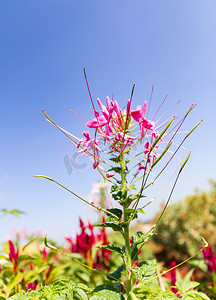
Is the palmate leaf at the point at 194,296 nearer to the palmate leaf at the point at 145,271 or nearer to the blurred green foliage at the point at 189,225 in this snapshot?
the palmate leaf at the point at 145,271

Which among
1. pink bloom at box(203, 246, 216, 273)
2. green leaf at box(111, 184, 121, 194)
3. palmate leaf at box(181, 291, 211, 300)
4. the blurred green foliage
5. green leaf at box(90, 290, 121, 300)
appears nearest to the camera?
green leaf at box(90, 290, 121, 300)

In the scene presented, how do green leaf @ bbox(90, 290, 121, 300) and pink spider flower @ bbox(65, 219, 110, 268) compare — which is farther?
pink spider flower @ bbox(65, 219, 110, 268)

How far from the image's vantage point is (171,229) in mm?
7773

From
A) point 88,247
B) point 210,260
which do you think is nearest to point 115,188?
point 88,247

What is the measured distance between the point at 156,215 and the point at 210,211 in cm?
228

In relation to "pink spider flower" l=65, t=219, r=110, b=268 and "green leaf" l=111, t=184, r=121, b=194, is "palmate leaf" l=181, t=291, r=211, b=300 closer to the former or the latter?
"green leaf" l=111, t=184, r=121, b=194

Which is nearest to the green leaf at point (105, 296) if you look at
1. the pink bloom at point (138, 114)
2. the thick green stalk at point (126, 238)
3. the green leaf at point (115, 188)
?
the thick green stalk at point (126, 238)

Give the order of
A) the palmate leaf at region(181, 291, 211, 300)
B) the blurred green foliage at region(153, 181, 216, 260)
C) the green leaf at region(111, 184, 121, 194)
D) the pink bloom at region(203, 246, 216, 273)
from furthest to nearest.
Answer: the blurred green foliage at region(153, 181, 216, 260) → the pink bloom at region(203, 246, 216, 273) → the green leaf at region(111, 184, 121, 194) → the palmate leaf at region(181, 291, 211, 300)

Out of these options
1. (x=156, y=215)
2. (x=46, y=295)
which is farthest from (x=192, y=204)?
(x=46, y=295)

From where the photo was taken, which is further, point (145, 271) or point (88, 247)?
point (88, 247)

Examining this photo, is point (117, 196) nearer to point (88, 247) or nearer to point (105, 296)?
point (105, 296)

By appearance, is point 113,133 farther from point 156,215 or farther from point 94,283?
point 156,215

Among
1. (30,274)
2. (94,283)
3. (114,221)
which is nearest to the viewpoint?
(114,221)

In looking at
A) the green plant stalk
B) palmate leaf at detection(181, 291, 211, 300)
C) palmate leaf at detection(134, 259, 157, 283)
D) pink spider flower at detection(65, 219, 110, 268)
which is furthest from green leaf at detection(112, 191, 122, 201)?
pink spider flower at detection(65, 219, 110, 268)
